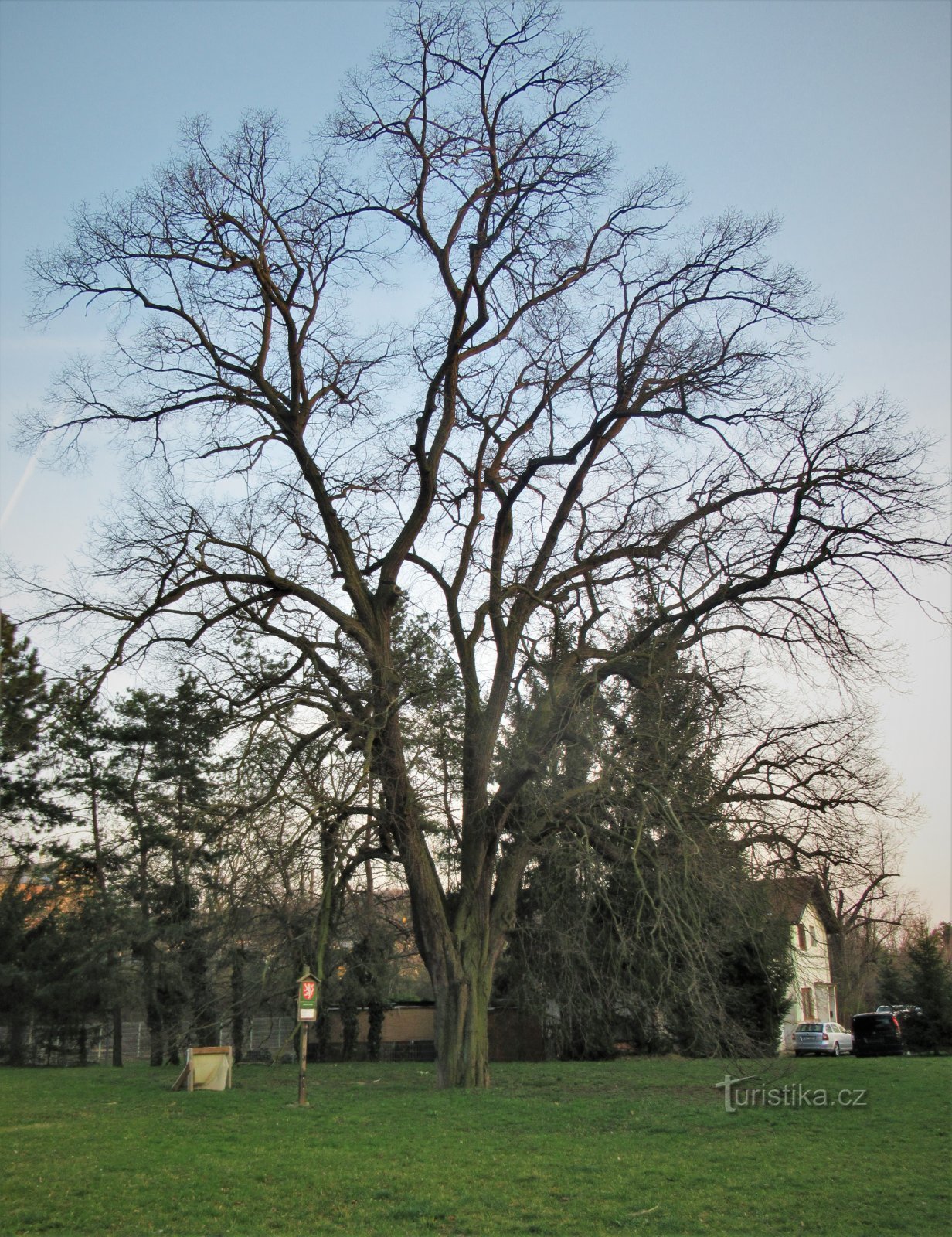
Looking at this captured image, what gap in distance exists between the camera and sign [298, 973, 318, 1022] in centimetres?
1427

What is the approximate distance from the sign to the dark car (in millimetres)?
23281

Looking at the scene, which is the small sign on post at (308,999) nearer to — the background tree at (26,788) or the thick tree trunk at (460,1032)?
the thick tree trunk at (460,1032)

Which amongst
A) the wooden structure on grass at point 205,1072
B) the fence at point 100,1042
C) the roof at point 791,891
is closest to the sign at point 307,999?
the wooden structure on grass at point 205,1072

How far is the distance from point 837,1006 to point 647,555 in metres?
42.4

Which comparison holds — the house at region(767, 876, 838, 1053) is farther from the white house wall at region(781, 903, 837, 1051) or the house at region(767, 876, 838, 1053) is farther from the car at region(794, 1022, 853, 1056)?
the car at region(794, 1022, 853, 1056)

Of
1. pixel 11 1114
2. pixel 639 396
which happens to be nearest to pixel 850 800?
pixel 639 396

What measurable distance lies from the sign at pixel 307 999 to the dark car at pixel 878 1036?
23.3 m

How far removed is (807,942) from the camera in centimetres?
4481

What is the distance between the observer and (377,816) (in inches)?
642

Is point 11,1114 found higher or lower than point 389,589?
lower

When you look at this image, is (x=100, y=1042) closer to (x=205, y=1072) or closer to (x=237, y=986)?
(x=205, y=1072)

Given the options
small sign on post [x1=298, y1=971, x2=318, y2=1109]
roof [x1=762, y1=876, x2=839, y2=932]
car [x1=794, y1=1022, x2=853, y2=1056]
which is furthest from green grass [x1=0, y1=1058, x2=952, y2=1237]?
car [x1=794, y1=1022, x2=853, y2=1056]

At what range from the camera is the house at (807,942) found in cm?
1825

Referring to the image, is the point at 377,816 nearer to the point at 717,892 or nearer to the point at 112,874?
the point at 717,892
